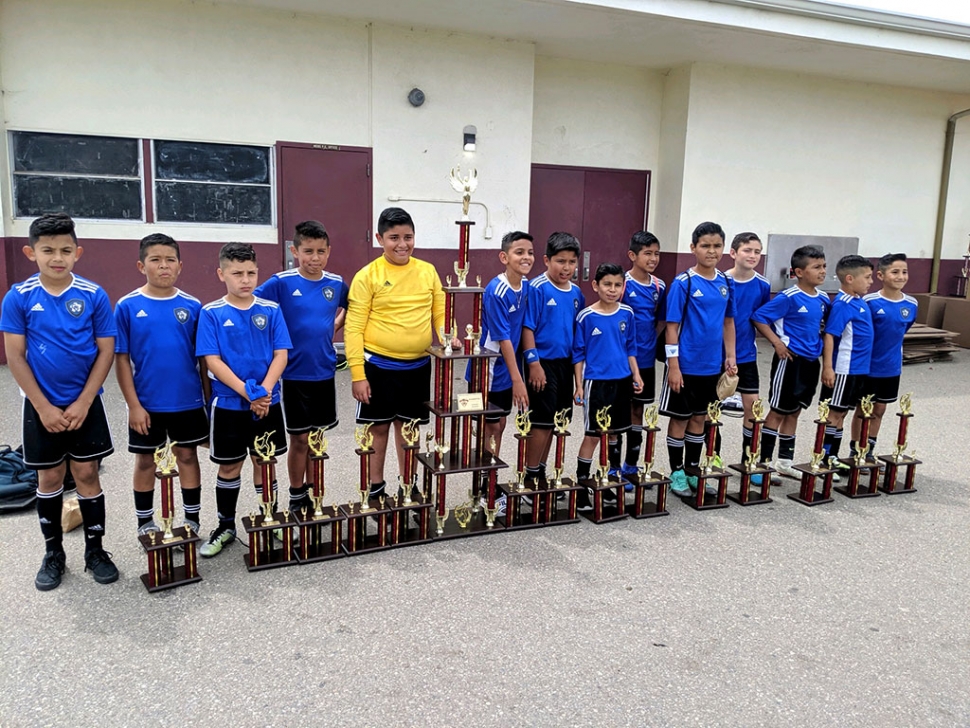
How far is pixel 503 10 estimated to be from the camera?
850cm

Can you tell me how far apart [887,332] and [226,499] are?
15.6 feet

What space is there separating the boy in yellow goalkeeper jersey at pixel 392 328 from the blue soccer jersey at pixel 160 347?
2.83ft

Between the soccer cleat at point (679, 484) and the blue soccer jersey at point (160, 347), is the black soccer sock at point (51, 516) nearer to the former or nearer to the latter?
the blue soccer jersey at point (160, 347)

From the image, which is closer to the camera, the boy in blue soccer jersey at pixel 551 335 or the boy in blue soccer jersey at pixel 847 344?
the boy in blue soccer jersey at pixel 551 335

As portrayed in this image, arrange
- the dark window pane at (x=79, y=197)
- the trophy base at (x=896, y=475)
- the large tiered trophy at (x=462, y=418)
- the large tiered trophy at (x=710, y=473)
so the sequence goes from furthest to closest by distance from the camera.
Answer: the dark window pane at (x=79, y=197), the trophy base at (x=896, y=475), the large tiered trophy at (x=710, y=473), the large tiered trophy at (x=462, y=418)

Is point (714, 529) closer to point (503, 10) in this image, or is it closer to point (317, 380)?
point (317, 380)

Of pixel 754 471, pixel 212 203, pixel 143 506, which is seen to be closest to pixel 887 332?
pixel 754 471

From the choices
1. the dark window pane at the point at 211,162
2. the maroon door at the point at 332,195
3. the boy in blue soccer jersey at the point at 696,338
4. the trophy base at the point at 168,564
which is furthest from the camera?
the maroon door at the point at 332,195

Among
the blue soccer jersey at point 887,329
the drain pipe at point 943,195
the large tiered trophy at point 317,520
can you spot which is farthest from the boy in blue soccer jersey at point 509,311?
the drain pipe at point 943,195

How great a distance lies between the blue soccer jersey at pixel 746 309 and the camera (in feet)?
17.9

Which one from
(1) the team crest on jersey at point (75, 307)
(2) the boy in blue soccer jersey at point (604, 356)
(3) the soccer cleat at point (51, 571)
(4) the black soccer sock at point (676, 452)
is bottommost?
(3) the soccer cleat at point (51, 571)

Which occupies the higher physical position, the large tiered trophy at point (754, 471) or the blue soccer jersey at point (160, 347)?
the blue soccer jersey at point (160, 347)

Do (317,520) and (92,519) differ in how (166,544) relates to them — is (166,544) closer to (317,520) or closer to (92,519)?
(92,519)

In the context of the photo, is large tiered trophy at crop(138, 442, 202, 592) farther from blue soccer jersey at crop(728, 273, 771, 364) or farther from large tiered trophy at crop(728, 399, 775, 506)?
blue soccer jersey at crop(728, 273, 771, 364)
